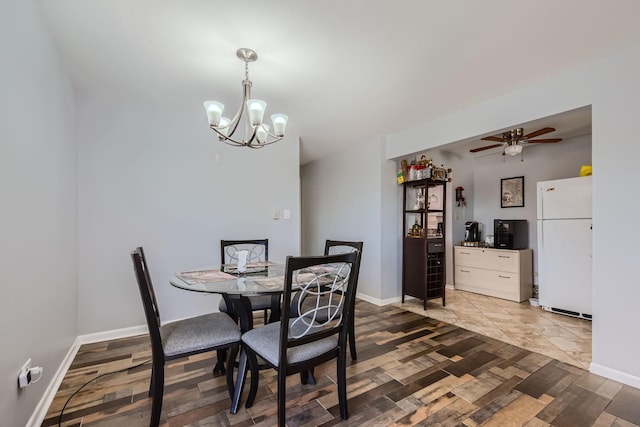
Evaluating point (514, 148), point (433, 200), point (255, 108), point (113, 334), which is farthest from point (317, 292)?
point (514, 148)

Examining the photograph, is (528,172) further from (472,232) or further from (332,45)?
(332,45)

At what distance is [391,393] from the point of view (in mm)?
1816

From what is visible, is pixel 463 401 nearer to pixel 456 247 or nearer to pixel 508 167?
pixel 456 247

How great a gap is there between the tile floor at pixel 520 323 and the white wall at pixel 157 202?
2264 millimetres

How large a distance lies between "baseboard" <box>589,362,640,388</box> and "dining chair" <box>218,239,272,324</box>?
2.37m

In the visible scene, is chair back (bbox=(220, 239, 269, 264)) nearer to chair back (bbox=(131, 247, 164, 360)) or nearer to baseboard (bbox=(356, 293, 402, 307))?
chair back (bbox=(131, 247, 164, 360))

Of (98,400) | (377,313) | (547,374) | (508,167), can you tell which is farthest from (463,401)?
(508,167)

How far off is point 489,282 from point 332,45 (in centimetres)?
389

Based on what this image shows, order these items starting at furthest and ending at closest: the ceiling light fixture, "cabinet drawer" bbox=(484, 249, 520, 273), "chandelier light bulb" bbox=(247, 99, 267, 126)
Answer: "cabinet drawer" bbox=(484, 249, 520, 273) < the ceiling light fixture < "chandelier light bulb" bbox=(247, 99, 267, 126)

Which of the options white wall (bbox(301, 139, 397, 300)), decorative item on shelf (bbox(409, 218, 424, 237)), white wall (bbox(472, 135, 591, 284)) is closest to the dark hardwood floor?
white wall (bbox(301, 139, 397, 300))

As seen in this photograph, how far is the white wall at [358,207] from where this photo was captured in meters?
3.80

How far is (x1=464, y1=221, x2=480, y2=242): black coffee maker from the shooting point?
4.65 meters

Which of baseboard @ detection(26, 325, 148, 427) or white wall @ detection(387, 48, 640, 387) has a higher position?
white wall @ detection(387, 48, 640, 387)

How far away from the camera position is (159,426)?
4.97 feet
